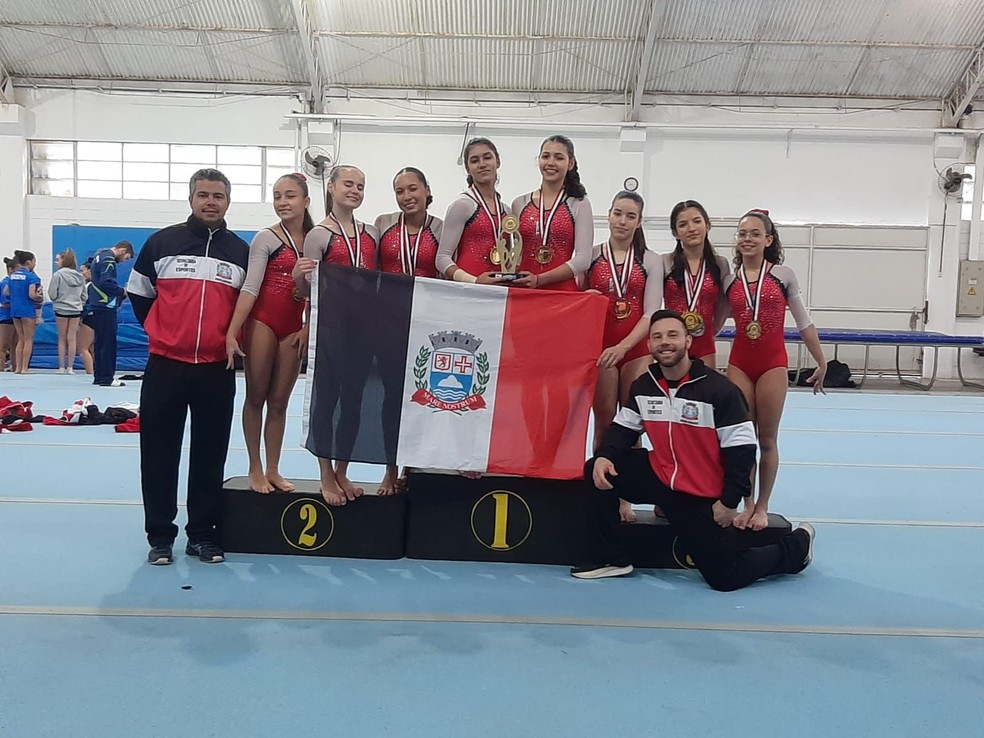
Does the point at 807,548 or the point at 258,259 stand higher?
the point at 258,259

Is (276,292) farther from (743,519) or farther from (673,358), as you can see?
(743,519)

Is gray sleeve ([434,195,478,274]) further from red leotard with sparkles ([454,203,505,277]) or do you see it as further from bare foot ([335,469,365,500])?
bare foot ([335,469,365,500])

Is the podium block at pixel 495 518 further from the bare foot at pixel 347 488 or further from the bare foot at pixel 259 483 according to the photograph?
the bare foot at pixel 259 483

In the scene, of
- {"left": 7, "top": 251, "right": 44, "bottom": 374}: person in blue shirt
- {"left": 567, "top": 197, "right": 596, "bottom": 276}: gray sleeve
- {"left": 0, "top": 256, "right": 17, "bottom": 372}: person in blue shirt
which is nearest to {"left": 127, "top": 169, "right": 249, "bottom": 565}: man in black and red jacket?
{"left": 567, "top": 197, "right": 596, "bottom": 276}: gray sleeve

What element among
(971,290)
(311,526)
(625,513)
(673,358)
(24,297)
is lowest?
(311,526)

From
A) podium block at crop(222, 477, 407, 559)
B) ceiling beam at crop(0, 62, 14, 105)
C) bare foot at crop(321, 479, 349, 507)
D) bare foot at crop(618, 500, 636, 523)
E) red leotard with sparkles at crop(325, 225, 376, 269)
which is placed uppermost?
ceiling beam at crop(0, 62, 14, 105)

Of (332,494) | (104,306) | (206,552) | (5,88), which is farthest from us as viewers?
(5,88)

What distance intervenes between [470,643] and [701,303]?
6.14 feet

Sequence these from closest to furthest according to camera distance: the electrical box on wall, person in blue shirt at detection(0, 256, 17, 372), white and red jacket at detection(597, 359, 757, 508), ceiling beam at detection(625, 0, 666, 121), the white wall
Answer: white and red jacket at detection(597, 359, 757, 508), person in blue shirt at detection(0, 256, 17, 372), ceiling beam at detection(625, 0, 666, 121), the white wall, the electrical box on wall

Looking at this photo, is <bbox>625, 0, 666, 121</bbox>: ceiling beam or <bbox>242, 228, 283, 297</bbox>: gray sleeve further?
<bbox>625, 0, 666, 121</bbox>: ceiling beam

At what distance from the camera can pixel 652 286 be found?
351 cm

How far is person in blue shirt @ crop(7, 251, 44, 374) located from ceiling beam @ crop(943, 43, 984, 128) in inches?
573

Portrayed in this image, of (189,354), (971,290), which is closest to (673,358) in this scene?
(189,354)

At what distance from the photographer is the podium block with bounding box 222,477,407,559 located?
→ 348cm
